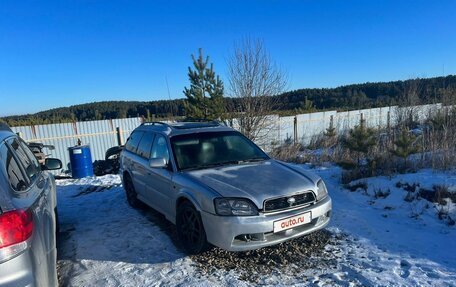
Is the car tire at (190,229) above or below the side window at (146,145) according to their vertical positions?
below

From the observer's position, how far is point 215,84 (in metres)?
13.6

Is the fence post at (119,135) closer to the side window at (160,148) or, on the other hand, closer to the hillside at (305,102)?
the hillside at (305,102)

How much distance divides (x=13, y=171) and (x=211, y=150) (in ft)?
9.11

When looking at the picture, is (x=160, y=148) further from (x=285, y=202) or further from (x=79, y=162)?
(x=79, y=162)

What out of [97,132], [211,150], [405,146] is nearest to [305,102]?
[97,132]

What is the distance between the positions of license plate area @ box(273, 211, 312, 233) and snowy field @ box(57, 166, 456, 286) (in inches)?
19.1

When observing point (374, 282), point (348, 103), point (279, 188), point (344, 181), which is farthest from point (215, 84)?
point (348, 103)

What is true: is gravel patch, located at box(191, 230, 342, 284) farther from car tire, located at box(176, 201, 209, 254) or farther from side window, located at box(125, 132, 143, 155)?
side window, located at box(125, 132, 143, 155)

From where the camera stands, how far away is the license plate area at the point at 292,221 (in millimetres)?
3832

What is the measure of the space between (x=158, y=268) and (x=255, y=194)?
1.45 meters

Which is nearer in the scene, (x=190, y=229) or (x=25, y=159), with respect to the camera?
(x=25, y=159)

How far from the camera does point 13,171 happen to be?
9.28ft

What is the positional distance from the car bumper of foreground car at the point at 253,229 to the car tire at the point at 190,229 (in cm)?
15

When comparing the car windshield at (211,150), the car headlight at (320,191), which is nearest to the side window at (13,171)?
the car windshield at (211,150)
